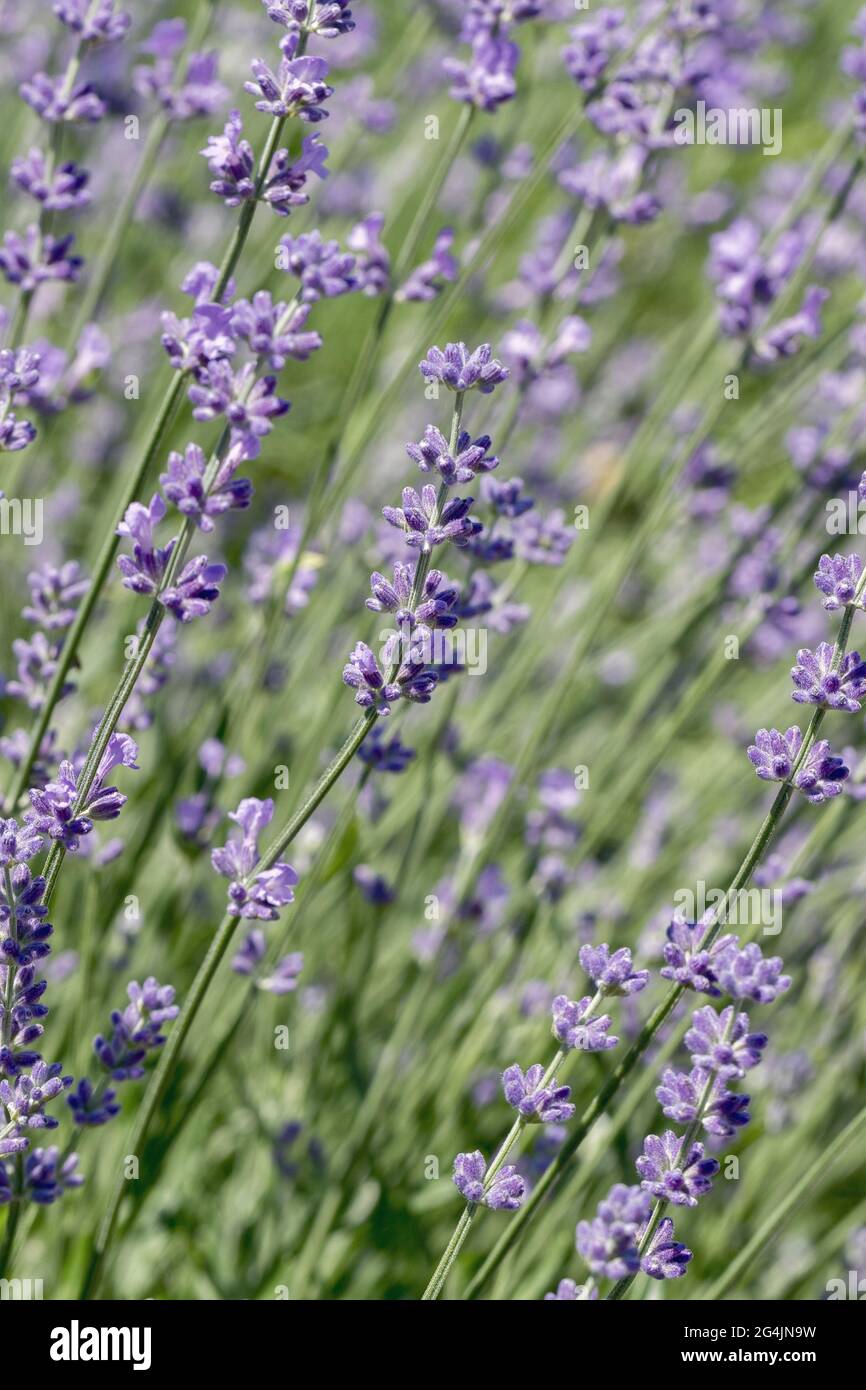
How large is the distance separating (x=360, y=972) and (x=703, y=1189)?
3.26 feet

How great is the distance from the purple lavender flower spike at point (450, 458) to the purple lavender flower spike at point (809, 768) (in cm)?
39

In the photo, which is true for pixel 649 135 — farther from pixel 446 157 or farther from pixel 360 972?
pixel 360 972

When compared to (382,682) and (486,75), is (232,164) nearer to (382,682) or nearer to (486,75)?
(382,682)

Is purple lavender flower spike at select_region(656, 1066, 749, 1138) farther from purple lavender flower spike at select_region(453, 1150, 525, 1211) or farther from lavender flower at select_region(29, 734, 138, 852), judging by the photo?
lavender flower at select_region(29, 734, 138, 852)

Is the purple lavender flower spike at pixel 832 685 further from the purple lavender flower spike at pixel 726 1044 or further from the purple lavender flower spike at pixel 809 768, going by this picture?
the purple lavender flower spike at pixel 726 1044

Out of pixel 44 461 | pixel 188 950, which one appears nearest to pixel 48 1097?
pixel 188 950

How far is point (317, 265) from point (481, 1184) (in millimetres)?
1059

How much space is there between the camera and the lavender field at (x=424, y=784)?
1432 mm

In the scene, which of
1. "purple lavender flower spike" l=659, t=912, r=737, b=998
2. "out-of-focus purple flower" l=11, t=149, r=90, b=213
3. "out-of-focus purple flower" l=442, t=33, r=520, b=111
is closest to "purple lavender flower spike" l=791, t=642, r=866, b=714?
"purple lavender flower spike" l=659, t=912, r=737, b=998

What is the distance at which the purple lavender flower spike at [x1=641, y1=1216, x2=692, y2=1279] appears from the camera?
1.38 metres

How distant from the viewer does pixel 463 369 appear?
1380 mm

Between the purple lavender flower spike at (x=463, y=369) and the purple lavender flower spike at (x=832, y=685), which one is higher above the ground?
the purple lavender flower spike at (x=463, y=369)

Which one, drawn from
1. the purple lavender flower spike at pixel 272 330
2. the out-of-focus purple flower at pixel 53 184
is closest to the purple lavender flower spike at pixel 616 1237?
the purple lavender flower spike at pixel 272 330

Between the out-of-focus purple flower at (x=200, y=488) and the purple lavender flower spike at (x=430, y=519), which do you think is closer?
the purple lavender flower spike at (x=430, y=519)
